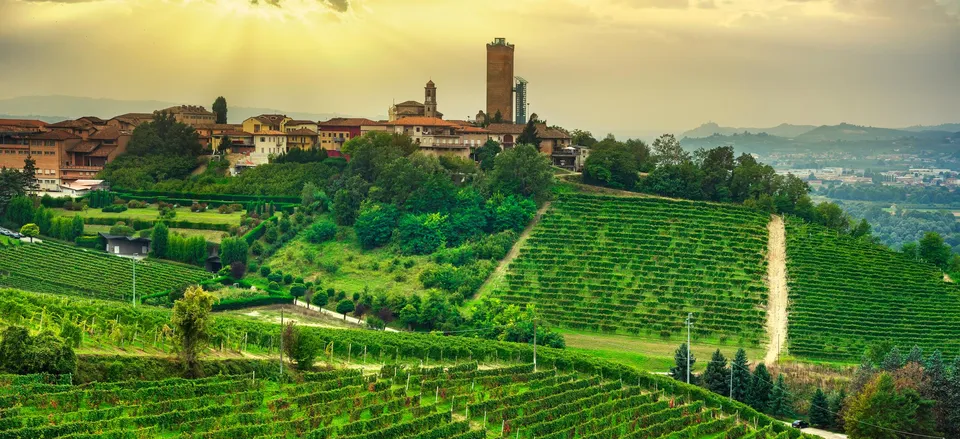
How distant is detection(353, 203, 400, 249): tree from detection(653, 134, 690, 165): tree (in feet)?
72.8

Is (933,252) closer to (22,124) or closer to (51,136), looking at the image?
(51,136)

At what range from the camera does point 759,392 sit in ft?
137

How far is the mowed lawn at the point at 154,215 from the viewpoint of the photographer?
2460 inches

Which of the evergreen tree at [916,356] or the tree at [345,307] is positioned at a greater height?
the tree at [345,307]

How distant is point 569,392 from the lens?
119 ft

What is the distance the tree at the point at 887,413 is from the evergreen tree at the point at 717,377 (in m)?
4.96

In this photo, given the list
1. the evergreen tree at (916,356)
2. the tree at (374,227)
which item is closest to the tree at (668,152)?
the tree at (374,227)

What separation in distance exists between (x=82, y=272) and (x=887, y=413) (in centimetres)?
3537

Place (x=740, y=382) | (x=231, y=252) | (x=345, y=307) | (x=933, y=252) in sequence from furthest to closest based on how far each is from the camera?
(x=933, y=252) < (x=231, y=252) < (x=345, y=307) < (x=740, y=382)

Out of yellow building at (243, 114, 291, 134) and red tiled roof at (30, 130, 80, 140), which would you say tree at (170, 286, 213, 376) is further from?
red tiled roof at (30, 130, 80, 140)

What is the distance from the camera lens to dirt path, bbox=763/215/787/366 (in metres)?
48.4

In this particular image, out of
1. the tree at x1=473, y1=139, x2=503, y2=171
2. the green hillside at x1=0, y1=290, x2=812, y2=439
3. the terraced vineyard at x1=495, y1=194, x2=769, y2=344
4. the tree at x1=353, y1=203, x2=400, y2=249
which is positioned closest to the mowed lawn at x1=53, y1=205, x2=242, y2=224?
the tree at x1=353, y1=203, x2=400, y2=249

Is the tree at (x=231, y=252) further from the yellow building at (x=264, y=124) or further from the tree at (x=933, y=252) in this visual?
the tree at (x=933, y=252)

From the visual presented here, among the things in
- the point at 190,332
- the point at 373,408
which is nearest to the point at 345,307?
the point at 190,332
